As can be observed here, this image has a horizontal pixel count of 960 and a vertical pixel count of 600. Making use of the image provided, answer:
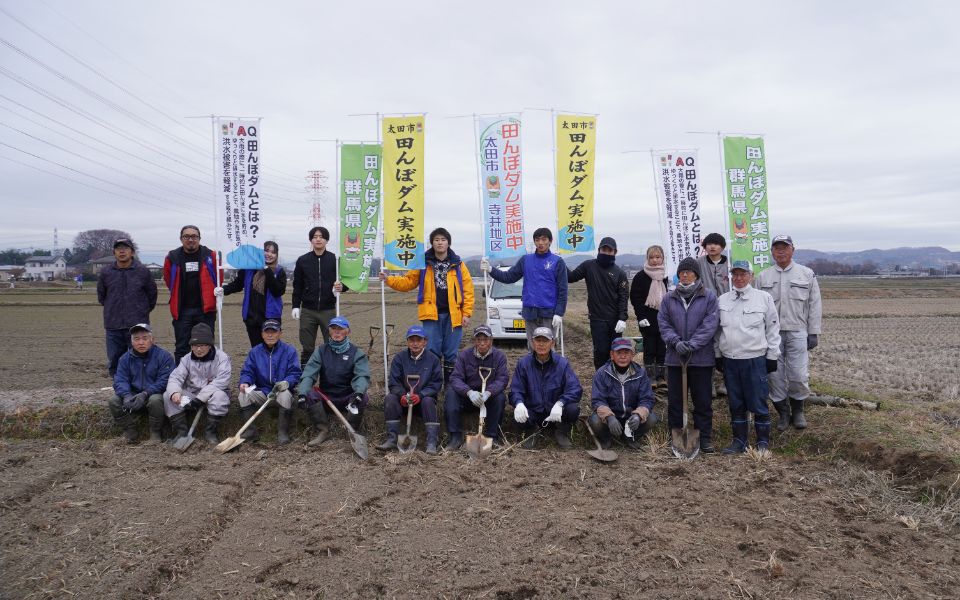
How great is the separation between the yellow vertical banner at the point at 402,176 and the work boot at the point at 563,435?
283 cm

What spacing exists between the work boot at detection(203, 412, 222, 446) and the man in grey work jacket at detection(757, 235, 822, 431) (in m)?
6.09

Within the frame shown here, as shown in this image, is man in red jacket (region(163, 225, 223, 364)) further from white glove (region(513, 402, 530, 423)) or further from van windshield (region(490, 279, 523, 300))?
van windshield (region(490, 279, 523, 300))

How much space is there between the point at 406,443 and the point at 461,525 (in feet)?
6.15

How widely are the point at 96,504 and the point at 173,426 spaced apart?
1.70 meters

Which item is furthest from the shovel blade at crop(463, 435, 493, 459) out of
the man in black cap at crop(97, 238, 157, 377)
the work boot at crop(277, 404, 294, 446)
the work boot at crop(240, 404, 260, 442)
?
the man in black cap at crop(97, 238, 157, 377)

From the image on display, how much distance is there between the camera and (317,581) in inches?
136

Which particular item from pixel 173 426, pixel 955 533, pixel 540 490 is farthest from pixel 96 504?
pixel 955 533

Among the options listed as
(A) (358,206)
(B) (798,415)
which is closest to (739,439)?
(B) (798,415)

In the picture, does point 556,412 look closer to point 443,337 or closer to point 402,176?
point 443,337

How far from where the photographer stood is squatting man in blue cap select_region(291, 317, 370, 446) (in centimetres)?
617

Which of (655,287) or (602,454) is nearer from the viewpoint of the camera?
(602,454)

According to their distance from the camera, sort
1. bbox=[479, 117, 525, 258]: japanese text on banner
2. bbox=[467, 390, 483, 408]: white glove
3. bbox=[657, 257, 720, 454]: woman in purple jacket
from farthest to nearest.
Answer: bbox=[479, 117, 525, 258]: japanese text on banner, bbox=[467, 390, 483, 408]: white glove, bbox=[657, 257, 720, 454]: woman in purple jacket

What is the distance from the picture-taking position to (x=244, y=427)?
19.7ft

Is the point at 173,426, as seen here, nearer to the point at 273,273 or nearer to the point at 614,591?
the point at 273,273
